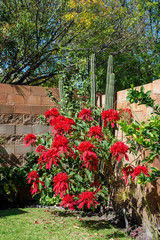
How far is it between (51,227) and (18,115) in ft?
8.48

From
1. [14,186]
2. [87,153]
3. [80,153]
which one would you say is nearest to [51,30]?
[14,186]

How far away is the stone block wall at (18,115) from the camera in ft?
18.2

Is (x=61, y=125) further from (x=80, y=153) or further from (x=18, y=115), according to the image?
(x=18, y=115)

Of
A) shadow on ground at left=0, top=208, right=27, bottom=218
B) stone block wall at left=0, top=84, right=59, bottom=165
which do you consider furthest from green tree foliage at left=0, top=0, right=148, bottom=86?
shadow on ground at left=0, top=208, right=27, bottom=218

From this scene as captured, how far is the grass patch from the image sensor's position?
144 inches

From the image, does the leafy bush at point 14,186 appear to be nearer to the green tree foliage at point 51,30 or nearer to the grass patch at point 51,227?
the grass patch at point 51,227

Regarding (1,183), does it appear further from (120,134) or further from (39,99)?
(120,134)

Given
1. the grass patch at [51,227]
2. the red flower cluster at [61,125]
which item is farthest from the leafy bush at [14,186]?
the red flower cluster at [61,125]

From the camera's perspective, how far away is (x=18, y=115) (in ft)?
18.7

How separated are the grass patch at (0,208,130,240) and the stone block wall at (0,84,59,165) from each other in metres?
1.30

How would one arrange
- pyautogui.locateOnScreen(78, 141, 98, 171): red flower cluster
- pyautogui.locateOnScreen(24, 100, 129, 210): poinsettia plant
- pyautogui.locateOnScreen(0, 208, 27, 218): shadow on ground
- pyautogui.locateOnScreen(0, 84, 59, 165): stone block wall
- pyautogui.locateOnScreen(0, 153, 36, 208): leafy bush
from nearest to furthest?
pyautogui.locateOnScreen(78, 141, 98, 171): red flower cluster < pyautogui.locateOnScreen(24, 100, 129, 210): poinsettia plant < pyautogui.locateOnScreen(0, 208, 27, 218): shadow on ground < pyautogui.locateOnScreen(0, 153, 36, 208): leafy bush < pyautogui.locateOnScreen(0, 84, 59, 165): stone block wall

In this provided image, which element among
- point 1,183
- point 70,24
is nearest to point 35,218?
point 1,183

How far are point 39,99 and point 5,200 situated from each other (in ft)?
7.31

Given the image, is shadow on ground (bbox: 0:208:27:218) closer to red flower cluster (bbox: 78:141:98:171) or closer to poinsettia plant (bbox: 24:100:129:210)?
poinsettia plant (bbox: 24:100:129:210)
